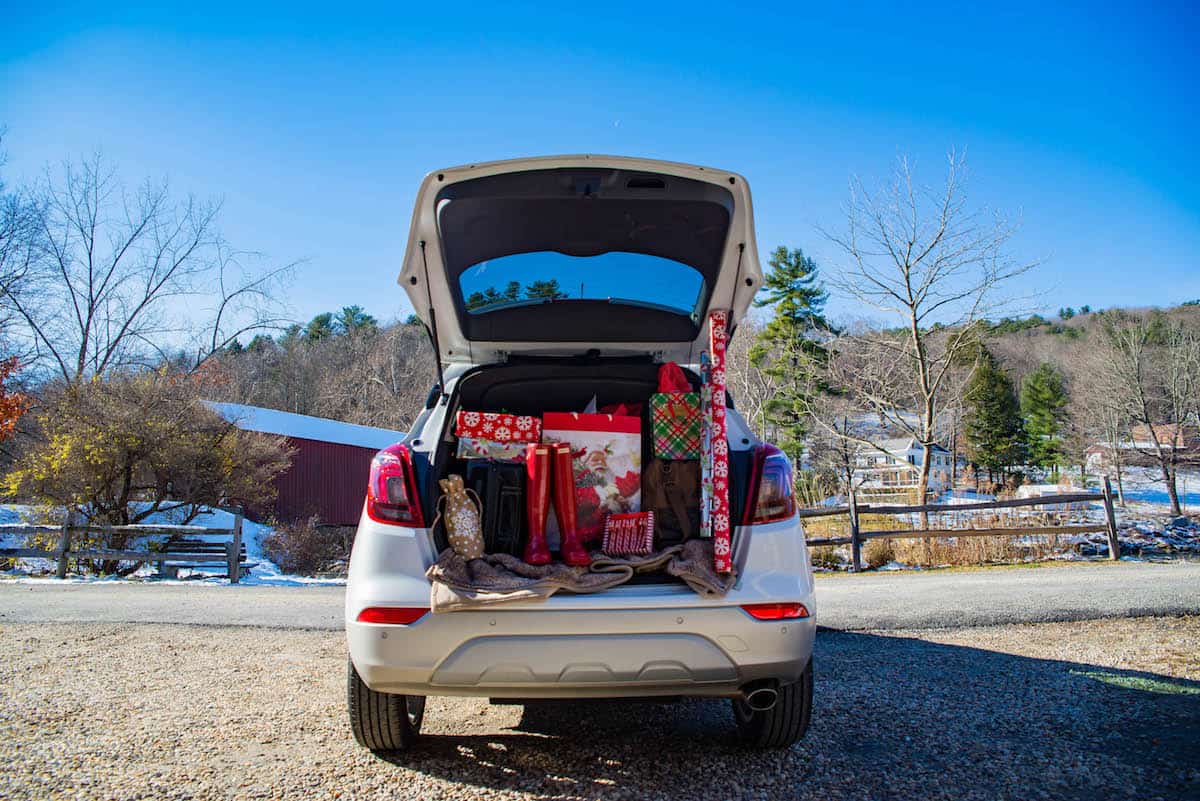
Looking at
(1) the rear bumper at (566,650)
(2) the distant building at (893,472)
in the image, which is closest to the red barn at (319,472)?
(2) the distant building at (893,472)

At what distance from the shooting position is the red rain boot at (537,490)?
2783 mm

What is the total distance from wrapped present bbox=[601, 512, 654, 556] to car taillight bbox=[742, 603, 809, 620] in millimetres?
493

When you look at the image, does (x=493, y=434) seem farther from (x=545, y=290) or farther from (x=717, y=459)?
(x=717, y=459)

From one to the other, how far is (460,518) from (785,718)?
1.39 metres

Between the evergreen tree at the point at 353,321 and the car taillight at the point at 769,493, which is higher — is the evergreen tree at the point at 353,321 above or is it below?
above

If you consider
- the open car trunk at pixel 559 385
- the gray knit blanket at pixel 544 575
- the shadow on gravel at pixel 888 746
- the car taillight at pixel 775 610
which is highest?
the open car trunk at pixel 559 385

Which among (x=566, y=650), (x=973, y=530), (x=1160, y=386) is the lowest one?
(x=973, y=530)

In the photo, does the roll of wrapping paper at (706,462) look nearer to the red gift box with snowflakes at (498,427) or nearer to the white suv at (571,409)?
the white suv at (571,409)

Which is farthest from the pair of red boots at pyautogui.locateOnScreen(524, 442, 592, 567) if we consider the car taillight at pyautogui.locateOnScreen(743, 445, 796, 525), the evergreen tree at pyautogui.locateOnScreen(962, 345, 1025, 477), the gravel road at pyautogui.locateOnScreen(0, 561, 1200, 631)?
the evergreen tree at pyautogui.locateOnScreen(962, 345, 1025, 477)

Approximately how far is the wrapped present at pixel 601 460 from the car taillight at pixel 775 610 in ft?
2.44

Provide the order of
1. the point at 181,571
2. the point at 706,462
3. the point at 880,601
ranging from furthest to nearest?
1. the point at 181,571
2. the point at 880,601
3. the point at 706,462

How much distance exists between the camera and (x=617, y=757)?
8.86 ft

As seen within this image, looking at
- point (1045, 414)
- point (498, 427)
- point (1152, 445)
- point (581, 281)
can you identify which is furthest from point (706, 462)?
point (1045, 414)

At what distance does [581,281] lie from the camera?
3.36m
